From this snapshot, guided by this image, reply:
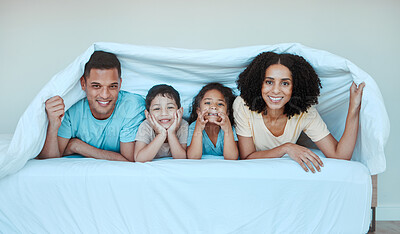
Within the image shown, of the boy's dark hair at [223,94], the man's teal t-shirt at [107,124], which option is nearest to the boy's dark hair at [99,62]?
the man's teal t-shirt at [107,124]

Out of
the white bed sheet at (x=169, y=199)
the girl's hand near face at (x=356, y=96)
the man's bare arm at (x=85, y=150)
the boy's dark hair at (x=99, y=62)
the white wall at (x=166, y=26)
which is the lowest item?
the white bed sheet at (x=169, y=199)

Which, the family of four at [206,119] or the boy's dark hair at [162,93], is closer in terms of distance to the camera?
the family of four at [206,119]

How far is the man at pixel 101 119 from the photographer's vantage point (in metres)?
1.58

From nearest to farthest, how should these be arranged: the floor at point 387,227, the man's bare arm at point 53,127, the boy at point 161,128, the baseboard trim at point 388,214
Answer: the man's bare arm at point 53,127
the boy at point 161,128
the floor at point 387,227
the baseboard trim at point 388,214

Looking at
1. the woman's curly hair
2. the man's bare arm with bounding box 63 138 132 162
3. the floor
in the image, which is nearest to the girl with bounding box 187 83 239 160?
the woman's curly hair

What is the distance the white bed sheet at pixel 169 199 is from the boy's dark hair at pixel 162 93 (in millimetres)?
457

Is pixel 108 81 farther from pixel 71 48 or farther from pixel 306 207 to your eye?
pixel 306 207

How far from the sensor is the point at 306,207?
50.9 inches

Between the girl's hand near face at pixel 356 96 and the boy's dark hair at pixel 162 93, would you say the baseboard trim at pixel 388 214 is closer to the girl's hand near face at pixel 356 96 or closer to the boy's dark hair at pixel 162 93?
the girl's hand near face at pixel 356 96

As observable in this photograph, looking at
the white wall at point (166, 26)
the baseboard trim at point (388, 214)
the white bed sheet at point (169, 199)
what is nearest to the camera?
the white bed sheet at point (169, 199)

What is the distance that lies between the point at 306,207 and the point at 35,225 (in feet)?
3.28

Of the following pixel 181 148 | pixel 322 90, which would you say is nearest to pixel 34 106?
A: pixel 181 148

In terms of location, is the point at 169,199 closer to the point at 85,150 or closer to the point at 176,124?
the point at 176,124

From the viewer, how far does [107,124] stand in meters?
1.67
